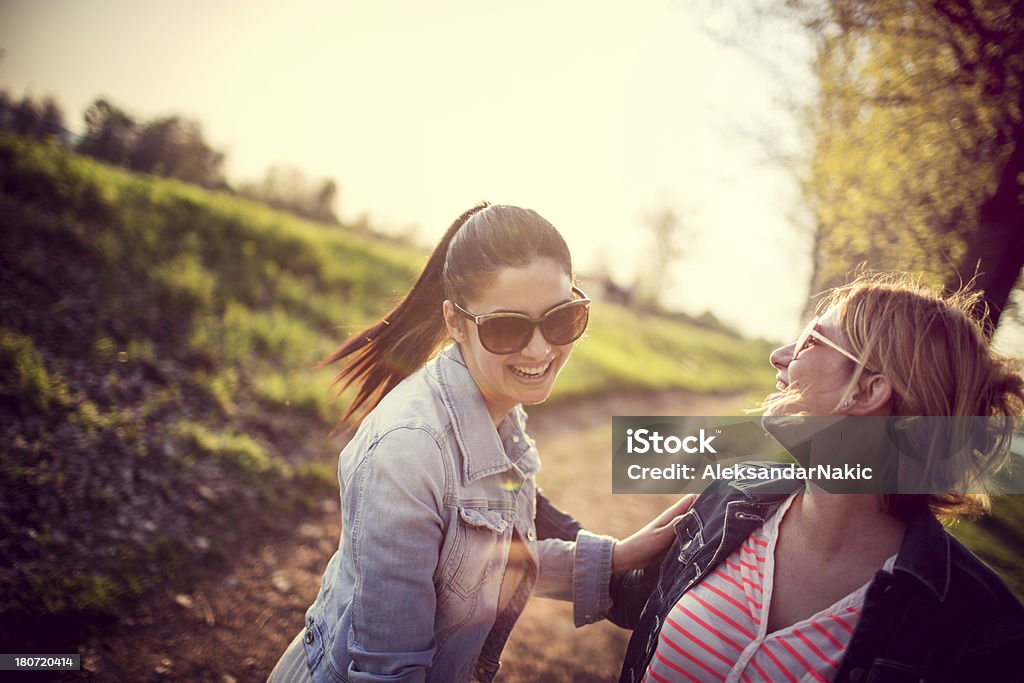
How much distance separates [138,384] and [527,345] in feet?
15.4

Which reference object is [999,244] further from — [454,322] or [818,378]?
[454,322]

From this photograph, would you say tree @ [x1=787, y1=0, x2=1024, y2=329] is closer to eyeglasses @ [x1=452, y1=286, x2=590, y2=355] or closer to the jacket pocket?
eyeglasses @ [x1=452, y1=286, x2=590, y2=355]

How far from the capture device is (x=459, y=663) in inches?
71.8

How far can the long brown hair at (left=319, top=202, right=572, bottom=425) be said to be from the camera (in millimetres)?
1848

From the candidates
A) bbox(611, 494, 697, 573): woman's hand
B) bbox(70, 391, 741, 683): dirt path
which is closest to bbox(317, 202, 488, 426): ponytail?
bbox(611, 494, 697, 573): woman's hand

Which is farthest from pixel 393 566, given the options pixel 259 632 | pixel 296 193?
pixel 296 193

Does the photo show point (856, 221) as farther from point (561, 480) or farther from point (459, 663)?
point (561, 480)

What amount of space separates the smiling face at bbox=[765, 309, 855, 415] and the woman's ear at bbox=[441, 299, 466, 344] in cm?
117

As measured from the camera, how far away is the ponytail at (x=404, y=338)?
7.09ft

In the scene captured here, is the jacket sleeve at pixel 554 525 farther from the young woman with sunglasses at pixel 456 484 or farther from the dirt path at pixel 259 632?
the dirt path at pixel 259 632

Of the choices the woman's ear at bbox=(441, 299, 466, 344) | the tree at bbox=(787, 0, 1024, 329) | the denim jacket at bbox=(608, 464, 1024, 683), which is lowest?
the denim jacket at bbox=(608, 464, 1024, 683)

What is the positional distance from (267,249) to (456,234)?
791 cm

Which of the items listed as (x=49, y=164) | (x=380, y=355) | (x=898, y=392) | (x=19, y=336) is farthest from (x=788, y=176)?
(x=49, y=164)

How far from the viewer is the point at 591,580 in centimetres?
223
